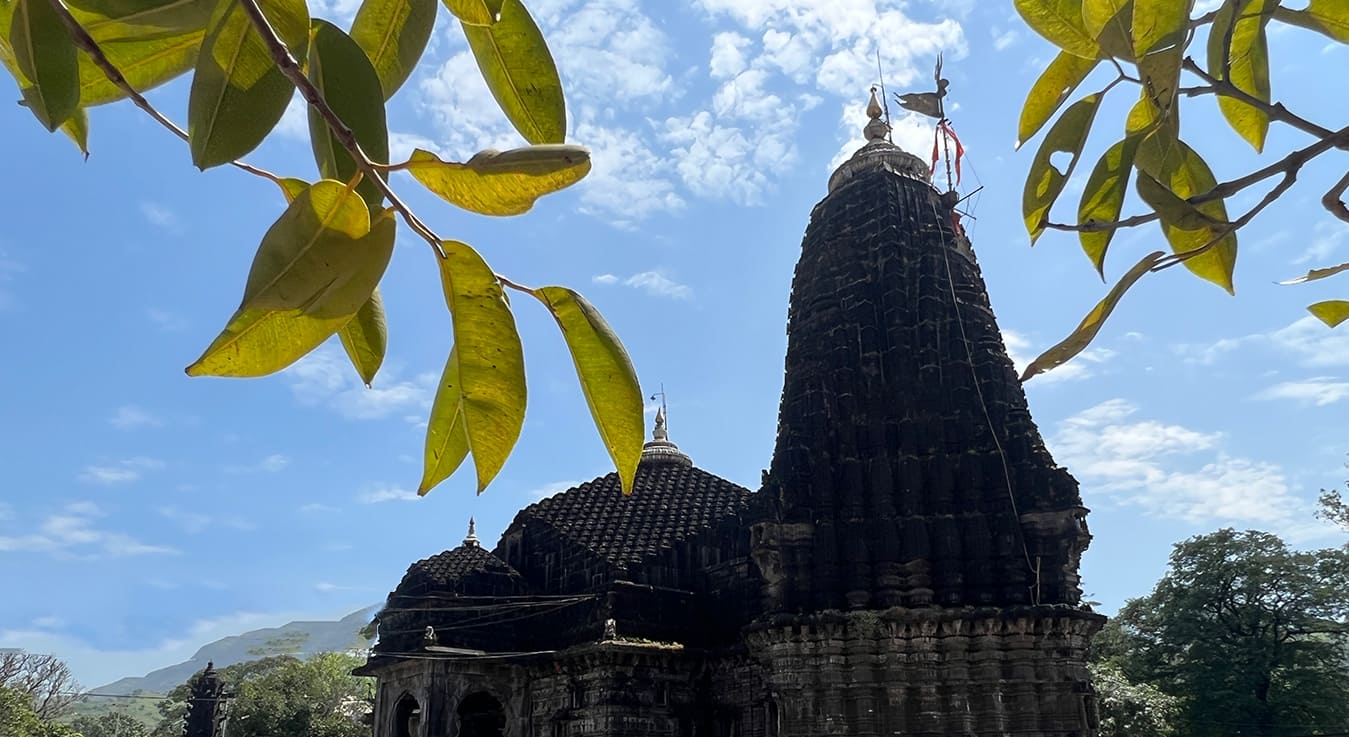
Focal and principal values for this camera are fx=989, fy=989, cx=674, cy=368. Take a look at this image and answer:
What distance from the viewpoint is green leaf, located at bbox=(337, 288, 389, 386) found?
49.6 inches

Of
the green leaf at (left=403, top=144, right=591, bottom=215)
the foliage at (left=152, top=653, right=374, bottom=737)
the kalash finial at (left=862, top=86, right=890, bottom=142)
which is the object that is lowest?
the foliage at (left=152, top=653, right=374, bottom=737)

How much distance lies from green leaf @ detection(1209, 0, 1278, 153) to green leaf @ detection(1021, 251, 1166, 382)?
267 millimetres

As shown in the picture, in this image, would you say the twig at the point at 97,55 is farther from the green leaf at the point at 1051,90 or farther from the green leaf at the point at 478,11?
the green leaf at the point at 1051,90

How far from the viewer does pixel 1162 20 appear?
1284 mm

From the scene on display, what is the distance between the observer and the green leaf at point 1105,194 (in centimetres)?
135

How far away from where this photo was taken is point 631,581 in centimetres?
1786

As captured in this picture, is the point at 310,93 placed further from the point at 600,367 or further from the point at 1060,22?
the point at 1060,22

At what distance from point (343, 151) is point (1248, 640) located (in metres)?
36.2

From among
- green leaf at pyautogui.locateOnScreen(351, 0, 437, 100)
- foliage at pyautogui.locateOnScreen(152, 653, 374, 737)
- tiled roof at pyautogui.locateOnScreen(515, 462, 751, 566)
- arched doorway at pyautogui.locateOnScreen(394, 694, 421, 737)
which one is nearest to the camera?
green leaf at pyautogui.locateOnScreen(351, 0, 437, 100)

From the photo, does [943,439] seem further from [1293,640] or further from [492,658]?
[1293,640]

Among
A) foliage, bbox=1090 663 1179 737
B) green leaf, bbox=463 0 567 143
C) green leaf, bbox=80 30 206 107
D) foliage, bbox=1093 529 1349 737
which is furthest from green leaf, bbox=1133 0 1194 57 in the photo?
foliage, bbox=1093 529 1349 737

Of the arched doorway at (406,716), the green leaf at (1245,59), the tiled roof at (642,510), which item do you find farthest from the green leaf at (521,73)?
the arched doorway at (406,716)

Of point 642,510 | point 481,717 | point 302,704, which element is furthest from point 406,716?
point 302,704

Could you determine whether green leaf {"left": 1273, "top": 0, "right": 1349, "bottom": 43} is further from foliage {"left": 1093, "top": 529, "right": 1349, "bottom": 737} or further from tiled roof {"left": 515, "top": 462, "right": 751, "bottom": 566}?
foliage {"left": 1093, "top": 529, "right": 1349, "bottom": 737}
